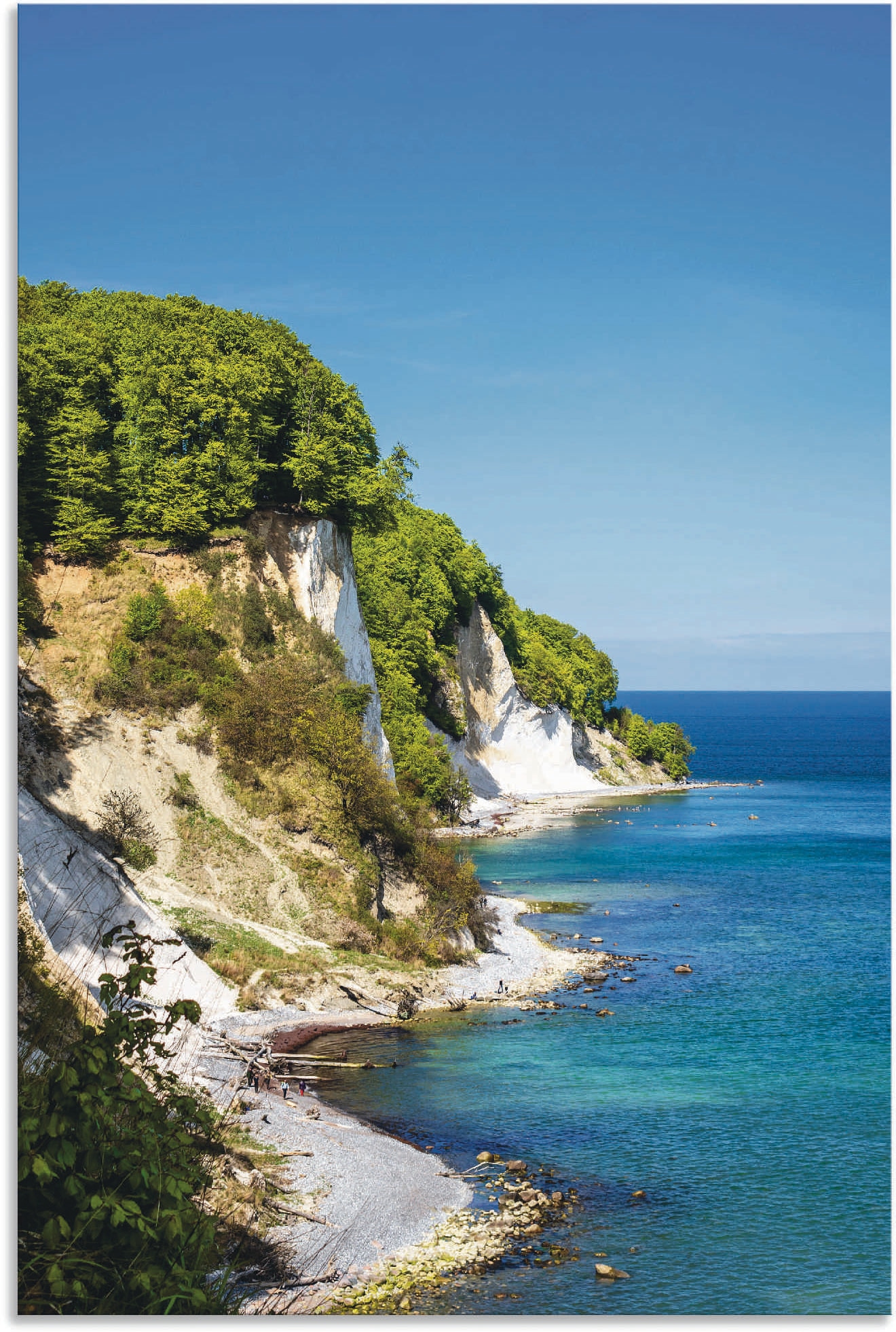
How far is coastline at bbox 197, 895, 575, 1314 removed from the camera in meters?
16.2

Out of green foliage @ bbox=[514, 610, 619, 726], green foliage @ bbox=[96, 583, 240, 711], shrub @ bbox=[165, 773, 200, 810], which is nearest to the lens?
shrub @ bbox=[165, 773, 200, 810]

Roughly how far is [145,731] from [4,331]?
100ft

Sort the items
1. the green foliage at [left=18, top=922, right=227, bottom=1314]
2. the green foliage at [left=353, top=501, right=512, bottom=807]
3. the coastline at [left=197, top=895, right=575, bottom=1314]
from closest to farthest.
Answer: the green foliage at [left=18, top=922, right=227, bottom=1314], the coastline at [left=197, top=895, right=575, bottom=1314], the green foliage at [left=353, top=501, right=512, bottom=807]

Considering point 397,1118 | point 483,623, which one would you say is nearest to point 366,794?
point 397,1118

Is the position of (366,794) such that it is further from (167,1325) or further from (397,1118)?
(167,1325)

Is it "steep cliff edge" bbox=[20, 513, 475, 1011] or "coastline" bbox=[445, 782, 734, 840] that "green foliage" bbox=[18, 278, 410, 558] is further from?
"coastline" bbox=[445, 782, 734, 840]

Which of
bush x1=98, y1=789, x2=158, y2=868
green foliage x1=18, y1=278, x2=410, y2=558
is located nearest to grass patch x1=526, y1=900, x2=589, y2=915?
green foliage x1=18, y1=278, x2=410, y2=558

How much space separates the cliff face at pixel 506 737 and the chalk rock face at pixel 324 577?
38.0 metres

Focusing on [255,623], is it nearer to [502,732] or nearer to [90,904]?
[90,904]

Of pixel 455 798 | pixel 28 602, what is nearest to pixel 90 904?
pixel 28 602

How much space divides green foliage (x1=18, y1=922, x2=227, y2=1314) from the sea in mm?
10888

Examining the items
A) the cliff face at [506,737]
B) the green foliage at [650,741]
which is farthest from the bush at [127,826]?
the green foliage at [650,741]

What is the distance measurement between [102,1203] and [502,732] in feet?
304

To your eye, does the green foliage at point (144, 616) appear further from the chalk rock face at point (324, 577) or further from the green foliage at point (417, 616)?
the green foliage at point (417, 616)
